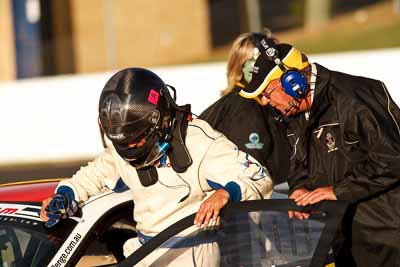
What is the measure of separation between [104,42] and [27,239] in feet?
44.2

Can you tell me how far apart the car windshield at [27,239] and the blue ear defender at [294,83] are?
1097 millimetres

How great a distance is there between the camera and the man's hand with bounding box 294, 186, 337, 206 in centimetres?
365

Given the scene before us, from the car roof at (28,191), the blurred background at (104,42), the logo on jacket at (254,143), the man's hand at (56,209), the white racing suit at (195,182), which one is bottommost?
the blurred background at (104,42)

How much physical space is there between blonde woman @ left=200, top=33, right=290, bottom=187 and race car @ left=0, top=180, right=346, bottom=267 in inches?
54.5

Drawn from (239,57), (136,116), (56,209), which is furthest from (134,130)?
(239,57)

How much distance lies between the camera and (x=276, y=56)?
430 centimetres

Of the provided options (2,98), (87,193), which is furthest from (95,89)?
(87,193)

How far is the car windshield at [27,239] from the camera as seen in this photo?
4004mm

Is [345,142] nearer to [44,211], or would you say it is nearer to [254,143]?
[44,211]

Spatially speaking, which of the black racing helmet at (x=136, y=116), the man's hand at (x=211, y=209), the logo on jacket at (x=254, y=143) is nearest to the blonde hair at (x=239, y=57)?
the logo on jacket at (x=254, y=143)

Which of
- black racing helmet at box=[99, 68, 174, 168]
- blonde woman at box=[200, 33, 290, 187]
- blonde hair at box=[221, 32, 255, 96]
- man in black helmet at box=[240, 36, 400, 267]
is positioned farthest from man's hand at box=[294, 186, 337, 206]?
blonde hair at box=[221, 32, 255, 96]

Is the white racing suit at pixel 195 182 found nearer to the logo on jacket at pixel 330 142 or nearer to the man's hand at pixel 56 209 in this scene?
the man's hand at pixel 56 209

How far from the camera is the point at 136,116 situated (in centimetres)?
394

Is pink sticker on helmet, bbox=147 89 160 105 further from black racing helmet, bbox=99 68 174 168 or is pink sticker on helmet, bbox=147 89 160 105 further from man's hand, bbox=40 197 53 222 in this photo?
man's hand, bbox=40 197 53 222
